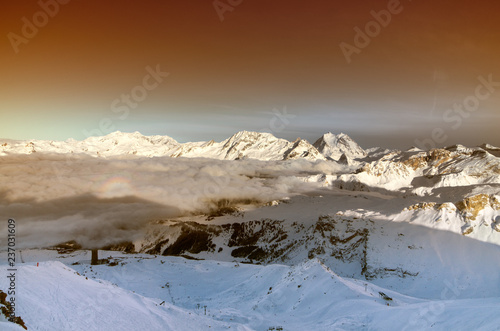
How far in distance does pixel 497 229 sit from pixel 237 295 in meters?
107

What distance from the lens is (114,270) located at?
2478 inches

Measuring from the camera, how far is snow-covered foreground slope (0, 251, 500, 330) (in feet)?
71.3

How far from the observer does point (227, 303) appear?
43.6 meters

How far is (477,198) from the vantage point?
123562 mm

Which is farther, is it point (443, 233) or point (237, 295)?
point (443, 233)

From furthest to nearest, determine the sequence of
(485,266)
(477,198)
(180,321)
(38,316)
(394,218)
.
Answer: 1. (394,218)
2. (477,198)
3. (485,266)
4. (180,321)
5. (38,316)

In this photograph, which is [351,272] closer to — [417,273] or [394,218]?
[417,273]

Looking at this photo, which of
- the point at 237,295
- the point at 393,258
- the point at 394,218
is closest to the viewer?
the point at 237,295

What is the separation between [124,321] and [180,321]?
5.06 metres

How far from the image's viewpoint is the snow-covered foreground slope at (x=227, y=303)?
71.3 feet

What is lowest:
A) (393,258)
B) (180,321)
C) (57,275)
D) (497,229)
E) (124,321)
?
(393,258)

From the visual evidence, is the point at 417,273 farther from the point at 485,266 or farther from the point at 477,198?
the point at 477,198

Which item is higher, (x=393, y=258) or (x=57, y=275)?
(x=57, y=275)

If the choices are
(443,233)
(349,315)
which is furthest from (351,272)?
(349,315)
